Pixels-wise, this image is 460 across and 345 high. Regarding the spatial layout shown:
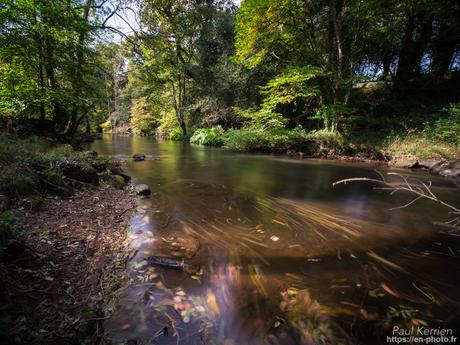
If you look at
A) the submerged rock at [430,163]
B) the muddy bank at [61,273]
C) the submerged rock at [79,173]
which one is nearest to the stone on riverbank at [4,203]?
the muddy bank at [61,273]

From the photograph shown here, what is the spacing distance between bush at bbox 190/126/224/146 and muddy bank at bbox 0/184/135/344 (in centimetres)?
1551

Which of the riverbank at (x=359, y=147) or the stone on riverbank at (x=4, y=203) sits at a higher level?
the riverbank at (x=359, y=147)

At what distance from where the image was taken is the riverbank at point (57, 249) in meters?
1.81

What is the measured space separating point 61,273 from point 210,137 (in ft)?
58.5

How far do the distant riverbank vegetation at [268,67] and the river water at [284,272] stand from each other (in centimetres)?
647

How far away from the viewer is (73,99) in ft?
27.9

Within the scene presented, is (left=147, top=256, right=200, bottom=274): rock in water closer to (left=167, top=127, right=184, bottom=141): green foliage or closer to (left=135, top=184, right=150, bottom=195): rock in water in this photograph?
(left=135, top=184, right=150, bottom=195): rock in water

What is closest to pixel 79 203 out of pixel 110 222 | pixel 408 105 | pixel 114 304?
pixel 110 222

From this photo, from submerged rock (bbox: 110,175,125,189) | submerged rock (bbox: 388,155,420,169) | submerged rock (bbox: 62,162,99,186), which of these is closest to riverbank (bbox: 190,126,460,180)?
submerged rock (bbox: 388,155,420,169)

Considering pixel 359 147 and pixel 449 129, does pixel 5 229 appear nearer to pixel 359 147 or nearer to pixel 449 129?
pixel 359 147

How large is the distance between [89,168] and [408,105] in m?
17.1

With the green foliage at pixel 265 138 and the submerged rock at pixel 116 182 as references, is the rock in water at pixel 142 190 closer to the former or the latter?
the submerged rock at pixel 116 182

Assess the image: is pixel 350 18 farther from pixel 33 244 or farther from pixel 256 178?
pixel 33 244

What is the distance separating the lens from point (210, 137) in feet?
65.2
